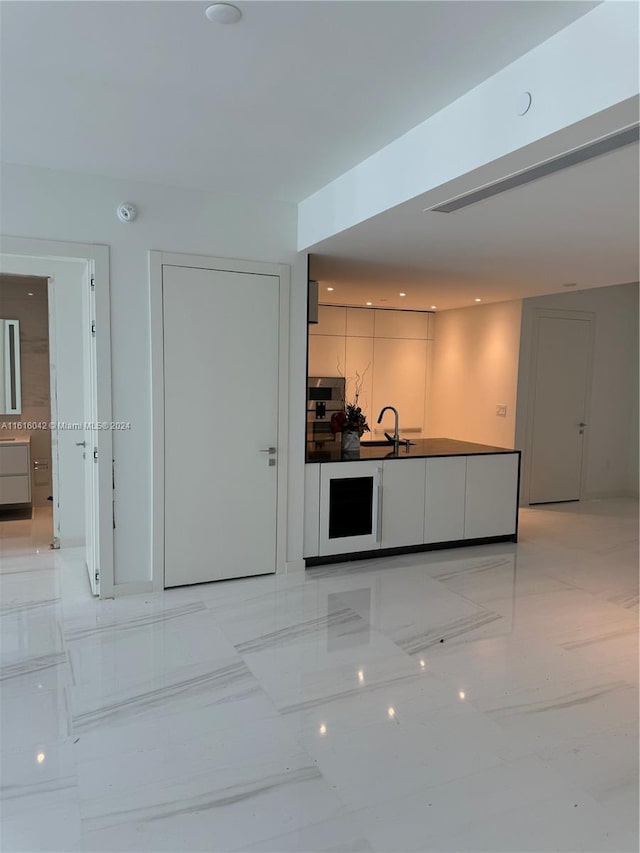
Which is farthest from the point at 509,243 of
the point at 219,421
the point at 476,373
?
the point at 476,373

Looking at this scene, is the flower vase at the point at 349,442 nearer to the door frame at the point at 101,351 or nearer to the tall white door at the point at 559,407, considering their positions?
the door frame at the point at 101,351

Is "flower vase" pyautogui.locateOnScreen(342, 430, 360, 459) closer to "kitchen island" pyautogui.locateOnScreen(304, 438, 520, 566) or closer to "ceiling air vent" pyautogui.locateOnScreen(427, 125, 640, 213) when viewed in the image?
"kitchen island" pyautogui.locateOnScreen(304, 438, 520, 566)

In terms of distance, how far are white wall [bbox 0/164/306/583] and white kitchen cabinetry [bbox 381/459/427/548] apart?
137 centimetres

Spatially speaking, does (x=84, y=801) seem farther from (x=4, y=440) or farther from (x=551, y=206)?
(x=4, y=440)

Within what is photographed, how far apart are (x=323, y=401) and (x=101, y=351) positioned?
11.8ft

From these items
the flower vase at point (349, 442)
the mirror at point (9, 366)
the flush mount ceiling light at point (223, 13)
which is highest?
the flush mount ceiling light at point (223, 13)

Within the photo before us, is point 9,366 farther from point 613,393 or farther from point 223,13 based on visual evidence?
point 613,393

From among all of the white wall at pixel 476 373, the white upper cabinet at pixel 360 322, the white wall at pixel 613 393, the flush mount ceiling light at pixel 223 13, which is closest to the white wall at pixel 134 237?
the flush mount ceiling light at pixel 223 13

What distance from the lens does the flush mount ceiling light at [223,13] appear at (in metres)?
1.88

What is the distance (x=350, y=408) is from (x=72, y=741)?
316cm

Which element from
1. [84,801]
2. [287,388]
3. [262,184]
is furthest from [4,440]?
[84,801]

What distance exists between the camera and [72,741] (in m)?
2.38

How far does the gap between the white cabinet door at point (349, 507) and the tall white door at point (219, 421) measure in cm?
46

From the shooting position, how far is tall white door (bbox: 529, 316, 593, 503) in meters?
6.79
